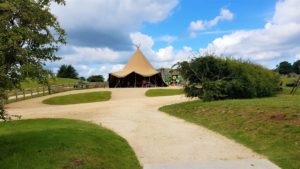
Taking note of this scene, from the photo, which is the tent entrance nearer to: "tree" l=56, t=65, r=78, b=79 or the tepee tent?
the tepee tent

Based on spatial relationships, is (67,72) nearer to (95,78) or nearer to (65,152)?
(95,78)

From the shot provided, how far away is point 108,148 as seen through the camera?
9266 mm

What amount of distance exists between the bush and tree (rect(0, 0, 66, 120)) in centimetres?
1418

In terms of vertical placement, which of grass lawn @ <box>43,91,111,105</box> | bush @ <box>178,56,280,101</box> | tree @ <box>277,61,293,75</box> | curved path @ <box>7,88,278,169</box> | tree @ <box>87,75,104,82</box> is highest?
tree @ <box>277,61,293,75</box>

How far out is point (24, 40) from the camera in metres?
8.46

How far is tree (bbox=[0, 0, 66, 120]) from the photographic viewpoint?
25.2 feet

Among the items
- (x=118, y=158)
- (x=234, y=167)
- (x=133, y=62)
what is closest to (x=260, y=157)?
(x=234, y=167)

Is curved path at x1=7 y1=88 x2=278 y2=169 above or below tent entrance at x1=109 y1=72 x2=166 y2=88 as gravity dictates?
below

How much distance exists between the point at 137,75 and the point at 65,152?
48.8 m

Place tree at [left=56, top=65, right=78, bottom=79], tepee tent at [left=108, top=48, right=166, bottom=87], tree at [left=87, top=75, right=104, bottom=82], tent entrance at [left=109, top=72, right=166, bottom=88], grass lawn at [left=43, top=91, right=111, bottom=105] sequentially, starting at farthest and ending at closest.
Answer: tree at [left=56, top=65, right=78, bottom=79], tree at [left=87, top=75, right=104, bottom=82], tent entrance at [left=109, top=72, right=166, bottom=88], tepee tent at [left=108, top=48, right=166, bottom=87], grass lawn at [left=43, top=91, right=111, bottom=105]

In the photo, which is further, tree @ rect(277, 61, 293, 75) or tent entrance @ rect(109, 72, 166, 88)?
tree @ rect(277, 61, 293, 75)

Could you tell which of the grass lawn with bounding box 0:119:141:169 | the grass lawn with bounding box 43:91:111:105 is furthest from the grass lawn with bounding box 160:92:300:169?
the grass lawn with bounding box 43:91:111:105

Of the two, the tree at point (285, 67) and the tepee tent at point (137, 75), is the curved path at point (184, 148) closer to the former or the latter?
the tepee tent at point (137, 75)

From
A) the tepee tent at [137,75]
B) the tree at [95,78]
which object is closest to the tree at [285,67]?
the tepee tent at [137,75]
